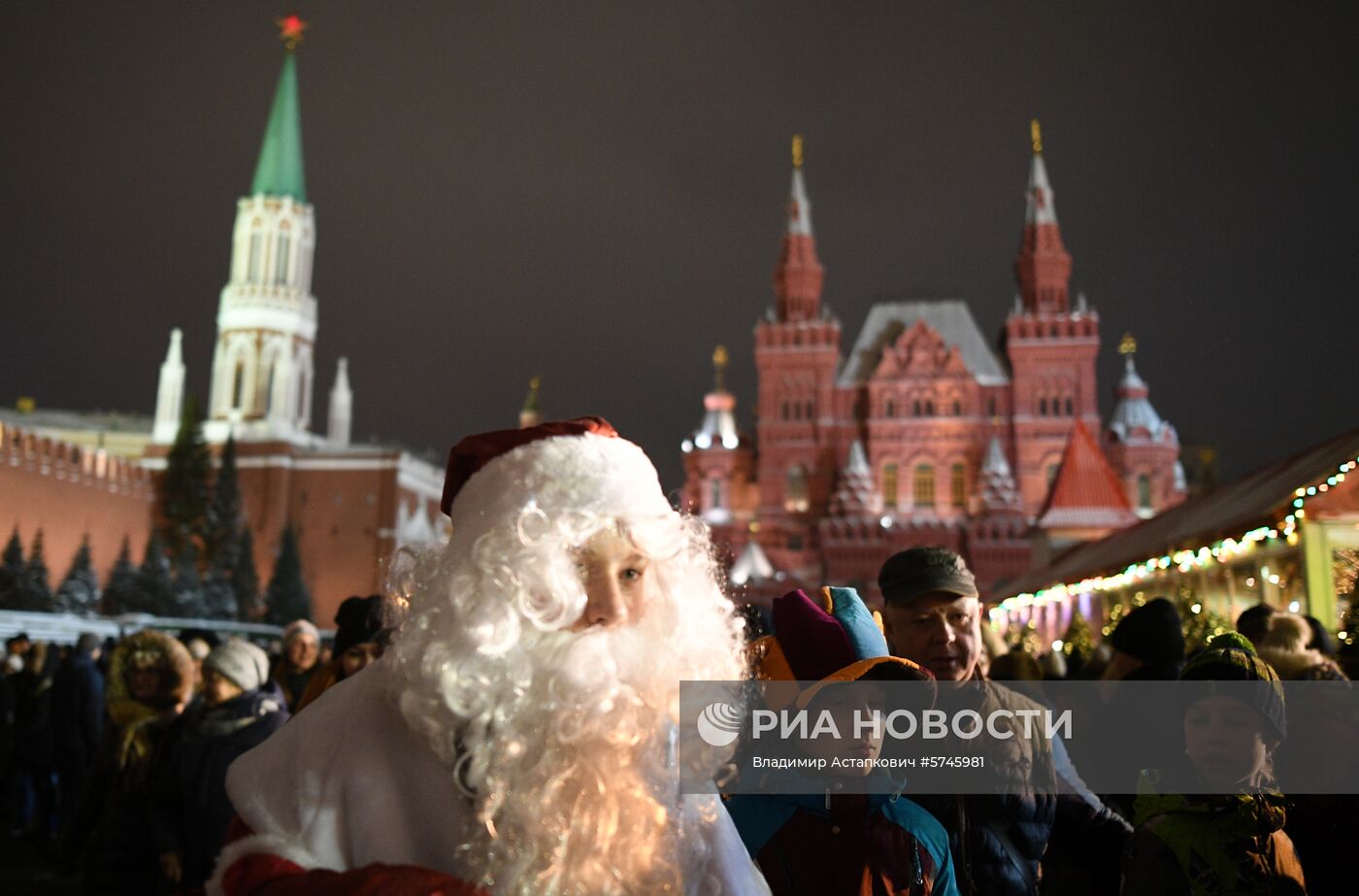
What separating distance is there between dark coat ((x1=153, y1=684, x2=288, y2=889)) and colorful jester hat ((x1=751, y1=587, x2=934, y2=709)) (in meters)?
2.40

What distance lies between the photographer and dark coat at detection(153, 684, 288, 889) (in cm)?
391

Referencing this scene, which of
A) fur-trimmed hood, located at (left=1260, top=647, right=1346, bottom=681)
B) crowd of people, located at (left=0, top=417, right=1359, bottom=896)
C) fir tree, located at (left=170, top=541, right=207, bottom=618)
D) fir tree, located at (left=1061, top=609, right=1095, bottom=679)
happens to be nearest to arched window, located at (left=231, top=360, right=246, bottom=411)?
fir tree, located at (left=170, top=541, right=207, bottom=618)

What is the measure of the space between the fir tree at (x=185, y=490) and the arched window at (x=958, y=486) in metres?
32.9

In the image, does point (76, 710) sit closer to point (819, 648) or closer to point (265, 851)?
Answer: point (819, 648)

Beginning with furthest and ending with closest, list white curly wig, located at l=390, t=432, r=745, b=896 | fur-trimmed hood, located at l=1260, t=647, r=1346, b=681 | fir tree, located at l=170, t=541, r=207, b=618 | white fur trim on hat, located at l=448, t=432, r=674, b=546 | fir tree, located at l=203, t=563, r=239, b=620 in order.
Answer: fir tree, located at l=203, t=563, r=239, b=620, fir tree, located at l=170, t=541, r=207, b=618, fur-trimmed hood, located at l=1260, t=647, r=1346, b=681, white fur trim on hat, located at l=448, t=432, r=674, b=546, white curly wig, located at l=390, t=432, r=745, b=896

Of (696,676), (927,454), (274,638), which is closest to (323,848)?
(696,676)

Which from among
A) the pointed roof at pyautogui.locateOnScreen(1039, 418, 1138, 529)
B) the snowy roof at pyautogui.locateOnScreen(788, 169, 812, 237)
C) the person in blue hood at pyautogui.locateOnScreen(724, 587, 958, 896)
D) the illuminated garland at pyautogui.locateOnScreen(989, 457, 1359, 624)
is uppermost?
the snowy roof at pyautogui.locateOnScreen(788, 169, 812, 237)

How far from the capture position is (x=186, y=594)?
129 feet

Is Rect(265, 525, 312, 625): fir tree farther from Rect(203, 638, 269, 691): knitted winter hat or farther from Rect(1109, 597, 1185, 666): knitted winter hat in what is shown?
Rect(1109, 597, 1185, 666): knitted winter hat

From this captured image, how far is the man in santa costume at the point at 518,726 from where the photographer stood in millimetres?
1460

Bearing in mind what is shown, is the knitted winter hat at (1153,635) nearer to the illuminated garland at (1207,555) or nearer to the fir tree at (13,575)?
the illuminated garland at (1207,555)

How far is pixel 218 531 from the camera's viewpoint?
4797 cm

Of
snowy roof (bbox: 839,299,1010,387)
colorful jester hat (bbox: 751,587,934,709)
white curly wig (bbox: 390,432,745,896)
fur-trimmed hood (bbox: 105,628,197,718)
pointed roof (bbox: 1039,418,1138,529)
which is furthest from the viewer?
snowy roof (bbox: 839,299,1010,387)

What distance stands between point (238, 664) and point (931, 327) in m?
46.3
